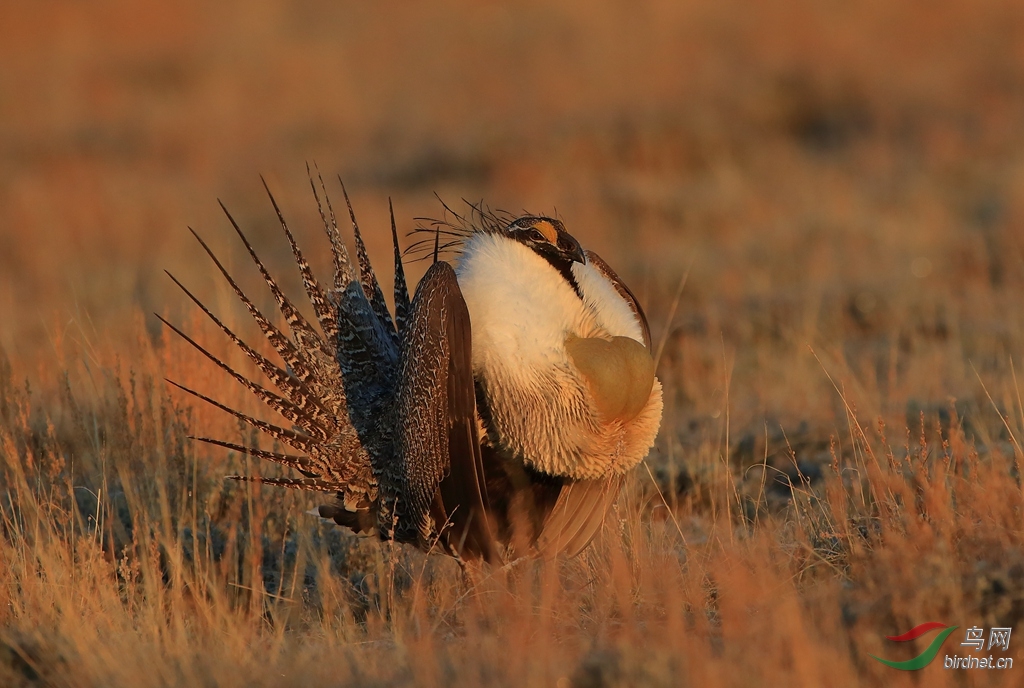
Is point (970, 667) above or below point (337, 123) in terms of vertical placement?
below

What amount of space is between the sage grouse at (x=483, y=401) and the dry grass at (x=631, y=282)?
0.19 metres

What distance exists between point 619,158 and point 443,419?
772 cm

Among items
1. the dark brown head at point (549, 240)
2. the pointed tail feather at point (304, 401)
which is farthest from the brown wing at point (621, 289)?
the pointed tail feather at point (304, 401)

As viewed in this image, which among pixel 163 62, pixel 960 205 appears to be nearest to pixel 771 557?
pixel 960 205

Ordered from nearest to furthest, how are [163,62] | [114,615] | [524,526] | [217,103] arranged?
[114,615]
[524,526]
[217,103]
[163,62]

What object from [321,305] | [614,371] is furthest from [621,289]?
[321,305]

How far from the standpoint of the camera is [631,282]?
6855 mm

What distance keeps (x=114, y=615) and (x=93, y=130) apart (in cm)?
1194

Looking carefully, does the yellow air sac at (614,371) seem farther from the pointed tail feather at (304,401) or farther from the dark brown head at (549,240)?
the pointed tail feather at (304,401)

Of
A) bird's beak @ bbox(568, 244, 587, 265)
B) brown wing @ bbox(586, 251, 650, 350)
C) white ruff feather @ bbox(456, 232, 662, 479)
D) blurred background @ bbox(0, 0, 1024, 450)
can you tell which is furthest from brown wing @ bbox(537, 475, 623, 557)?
blurred background @ bbox(0, 0, 1024, 450)

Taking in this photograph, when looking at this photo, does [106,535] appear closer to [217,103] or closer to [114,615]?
[114,615]

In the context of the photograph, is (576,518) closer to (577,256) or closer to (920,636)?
(577,256)

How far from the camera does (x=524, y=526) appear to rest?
3.01 metres

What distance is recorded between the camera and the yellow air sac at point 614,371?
9.27ft
